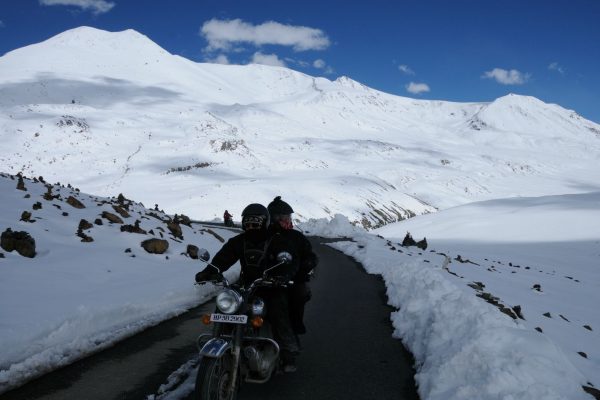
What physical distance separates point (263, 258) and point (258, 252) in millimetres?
92

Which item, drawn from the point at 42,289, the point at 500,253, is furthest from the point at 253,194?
the point at 42,289

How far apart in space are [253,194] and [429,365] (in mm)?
63013

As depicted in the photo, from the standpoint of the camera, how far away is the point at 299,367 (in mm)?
6578

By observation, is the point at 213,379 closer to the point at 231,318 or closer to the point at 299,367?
the point at 231,318

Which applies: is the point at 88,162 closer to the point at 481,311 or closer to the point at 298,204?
the point at 298,204

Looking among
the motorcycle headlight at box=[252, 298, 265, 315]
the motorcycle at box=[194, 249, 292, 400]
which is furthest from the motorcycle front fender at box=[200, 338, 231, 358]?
the motorcycle headlight at box=[252, 298, 265, 315]

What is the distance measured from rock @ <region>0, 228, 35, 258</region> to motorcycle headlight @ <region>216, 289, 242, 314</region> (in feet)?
26.4

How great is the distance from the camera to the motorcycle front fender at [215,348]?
4402mm

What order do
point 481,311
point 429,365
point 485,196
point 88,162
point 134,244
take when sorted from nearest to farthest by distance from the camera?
point 429,365 < point 481,311 < point 134,244 < point 88,162 < point 485,196

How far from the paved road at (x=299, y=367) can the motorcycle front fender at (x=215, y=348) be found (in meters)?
1.14

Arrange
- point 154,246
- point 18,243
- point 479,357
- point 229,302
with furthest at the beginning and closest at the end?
point 154,246
point 18,243
point 479,357
point 229,302

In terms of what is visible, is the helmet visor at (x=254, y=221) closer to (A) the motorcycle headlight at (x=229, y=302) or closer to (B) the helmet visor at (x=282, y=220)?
(B) the helmet visor at (x=282, y=220)

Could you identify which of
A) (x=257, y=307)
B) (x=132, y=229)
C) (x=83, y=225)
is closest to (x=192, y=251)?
(x=132, y=229)

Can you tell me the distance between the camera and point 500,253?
31.3 m
